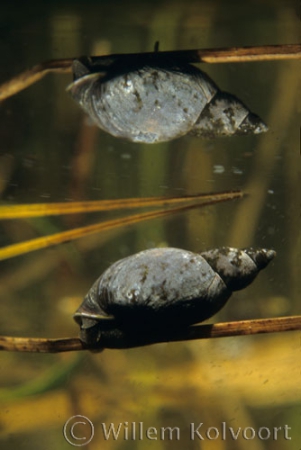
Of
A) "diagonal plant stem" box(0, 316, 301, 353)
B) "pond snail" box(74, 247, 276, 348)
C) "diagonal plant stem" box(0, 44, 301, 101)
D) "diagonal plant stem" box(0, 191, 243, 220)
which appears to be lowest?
"diagonal plant stem" box(0, 316, 301, 353)

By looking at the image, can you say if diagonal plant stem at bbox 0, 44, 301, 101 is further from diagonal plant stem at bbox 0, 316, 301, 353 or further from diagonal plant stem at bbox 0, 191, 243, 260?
diagonal plant stem at bbox 0, 316, 301, 353

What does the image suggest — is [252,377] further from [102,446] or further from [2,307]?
[2,307]

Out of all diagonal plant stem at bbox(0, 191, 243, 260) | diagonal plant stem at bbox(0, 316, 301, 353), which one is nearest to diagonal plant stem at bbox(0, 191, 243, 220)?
diagonal plant stem at bbox(0, 191, 243, 260)

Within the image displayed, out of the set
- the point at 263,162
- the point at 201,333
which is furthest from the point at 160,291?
the point at 263,162

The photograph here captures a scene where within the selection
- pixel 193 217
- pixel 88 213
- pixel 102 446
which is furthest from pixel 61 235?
pixel 102 446

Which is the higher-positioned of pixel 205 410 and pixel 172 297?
pixel 172 297

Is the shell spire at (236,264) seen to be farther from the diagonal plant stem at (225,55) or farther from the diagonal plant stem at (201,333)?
the diagonal plant stem at (225,55)
